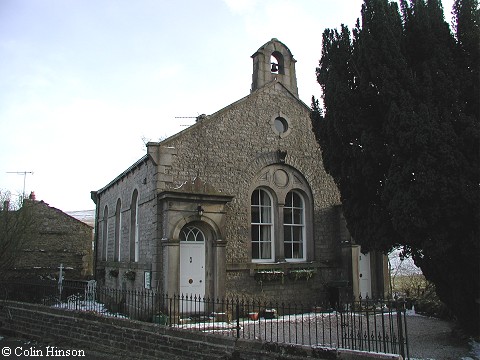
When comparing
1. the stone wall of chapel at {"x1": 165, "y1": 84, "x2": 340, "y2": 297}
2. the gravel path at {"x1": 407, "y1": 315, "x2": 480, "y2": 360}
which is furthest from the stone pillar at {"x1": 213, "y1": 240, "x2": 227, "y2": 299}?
the gravel path at {"x1": 407, "y1": 315, "x2": 480, "y2": 360}

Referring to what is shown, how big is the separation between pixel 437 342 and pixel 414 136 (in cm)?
476

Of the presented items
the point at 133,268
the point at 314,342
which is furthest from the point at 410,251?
the point at 133,268

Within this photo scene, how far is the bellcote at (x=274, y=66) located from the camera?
16.1 m

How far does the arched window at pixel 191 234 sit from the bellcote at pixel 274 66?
18.0 feet

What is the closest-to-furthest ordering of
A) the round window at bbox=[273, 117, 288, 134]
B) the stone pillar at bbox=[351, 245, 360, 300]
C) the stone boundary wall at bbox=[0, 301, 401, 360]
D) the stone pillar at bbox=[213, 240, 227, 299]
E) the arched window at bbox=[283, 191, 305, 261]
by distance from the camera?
the stone boundary wall at bbox=[0, 301, 401, 360] < the stone pillar at bbox=[213, 240, 227, 299] < the stone pillar at bbox=[351, 245, 360, 300] < the arched window at bbox=[283, 191, 305, 261] < the round window at bbox=[273, 117, 288, 134]

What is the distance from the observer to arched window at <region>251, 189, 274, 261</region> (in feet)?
49.0

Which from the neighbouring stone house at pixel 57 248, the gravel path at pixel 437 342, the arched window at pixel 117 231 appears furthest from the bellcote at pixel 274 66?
the neighbouring stone house at pixel 57 248

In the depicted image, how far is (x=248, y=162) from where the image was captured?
14906mm

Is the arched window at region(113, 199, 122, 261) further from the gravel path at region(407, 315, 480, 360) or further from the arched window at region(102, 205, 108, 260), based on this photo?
the gravel path at region(407, 315, 480, 360)

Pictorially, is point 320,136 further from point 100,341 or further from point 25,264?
point 25,264

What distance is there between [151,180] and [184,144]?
149 cm

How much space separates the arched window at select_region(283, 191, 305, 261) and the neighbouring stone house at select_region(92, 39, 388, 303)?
0.04m

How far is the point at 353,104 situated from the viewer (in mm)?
10086

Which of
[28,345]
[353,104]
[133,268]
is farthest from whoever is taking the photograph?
[133,268]
